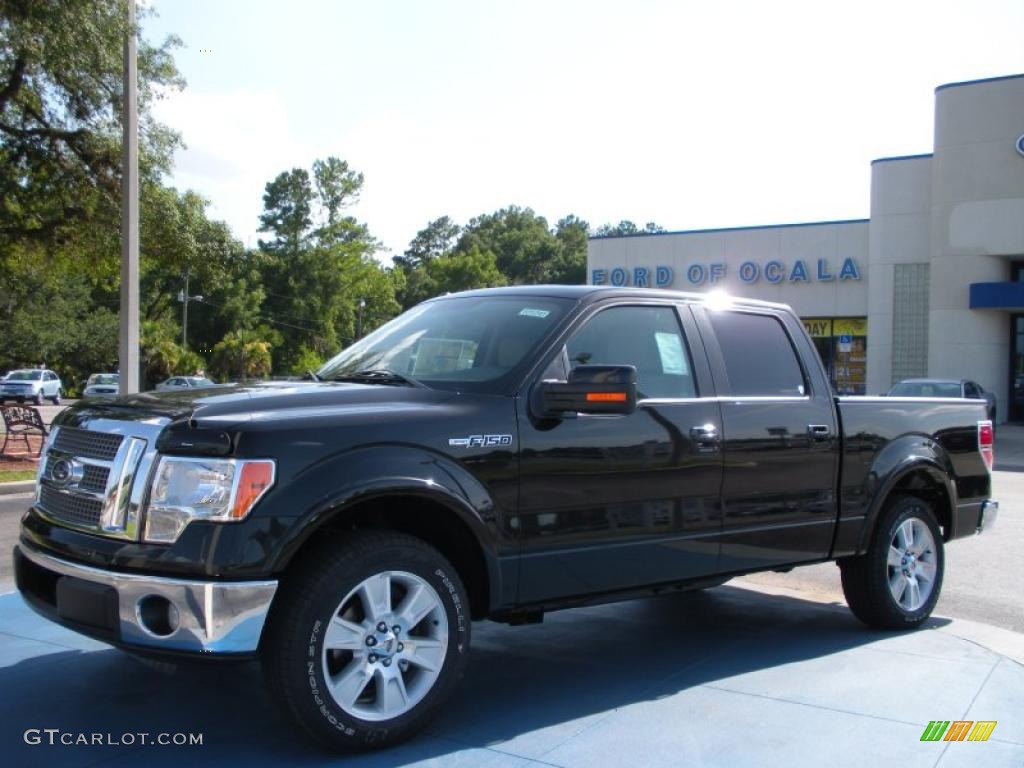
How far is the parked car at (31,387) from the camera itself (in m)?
45.2

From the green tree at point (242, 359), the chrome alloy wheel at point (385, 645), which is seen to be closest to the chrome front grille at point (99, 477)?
the chrome alloy wheel at point (385, 645)

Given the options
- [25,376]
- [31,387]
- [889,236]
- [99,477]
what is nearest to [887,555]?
[99,477]

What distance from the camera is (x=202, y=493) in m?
3.53

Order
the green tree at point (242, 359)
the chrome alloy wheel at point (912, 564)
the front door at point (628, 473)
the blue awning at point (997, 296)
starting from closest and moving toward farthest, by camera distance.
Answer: the front door at point (628, 473)
the chrome alloy wheel at point (912, 564)
the blue awning at point (997, 296)
the green tree at point (242, 359)

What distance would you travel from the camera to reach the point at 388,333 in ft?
17.3

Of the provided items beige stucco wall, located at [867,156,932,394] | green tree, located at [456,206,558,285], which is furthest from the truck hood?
green tree, located at [456,206,558,285]

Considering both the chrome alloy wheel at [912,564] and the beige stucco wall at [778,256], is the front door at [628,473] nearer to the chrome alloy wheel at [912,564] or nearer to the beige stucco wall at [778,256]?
the chrome alloy wheel at [912,564]

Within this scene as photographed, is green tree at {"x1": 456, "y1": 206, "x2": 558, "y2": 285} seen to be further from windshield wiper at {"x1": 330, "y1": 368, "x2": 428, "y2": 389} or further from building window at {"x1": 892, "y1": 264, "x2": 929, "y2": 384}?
windshield wiper at {"x1": 330, "y1": 368, "x2": 428, "y2": 389}

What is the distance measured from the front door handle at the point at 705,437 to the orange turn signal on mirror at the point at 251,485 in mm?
2143

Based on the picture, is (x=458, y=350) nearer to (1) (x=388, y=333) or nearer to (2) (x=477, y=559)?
(1) (x=388, y=333)

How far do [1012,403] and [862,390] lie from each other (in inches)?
211

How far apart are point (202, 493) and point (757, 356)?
3.16 metres

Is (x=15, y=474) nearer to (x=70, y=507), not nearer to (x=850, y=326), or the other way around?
(x=70, y=507)

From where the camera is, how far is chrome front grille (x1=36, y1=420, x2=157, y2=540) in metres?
3.64
